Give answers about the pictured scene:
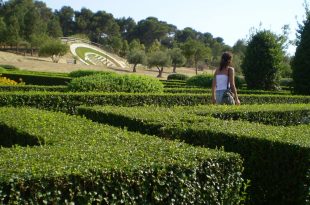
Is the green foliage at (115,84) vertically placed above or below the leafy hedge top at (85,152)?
above

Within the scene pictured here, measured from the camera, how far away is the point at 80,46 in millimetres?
82312

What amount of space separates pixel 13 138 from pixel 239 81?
18252 millimetres

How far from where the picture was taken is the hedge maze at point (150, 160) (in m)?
3.32

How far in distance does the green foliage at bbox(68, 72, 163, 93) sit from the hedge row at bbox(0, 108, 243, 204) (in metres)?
6.89

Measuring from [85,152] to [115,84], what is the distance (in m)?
8.27

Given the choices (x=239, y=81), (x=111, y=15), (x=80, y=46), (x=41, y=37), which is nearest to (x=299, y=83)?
(x=239, y=81)

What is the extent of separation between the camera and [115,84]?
40.3 ft

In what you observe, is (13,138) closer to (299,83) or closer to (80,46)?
(299,83)

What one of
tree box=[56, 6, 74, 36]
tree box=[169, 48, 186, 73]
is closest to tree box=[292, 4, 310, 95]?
tree box=[169, 48, 186, 73]

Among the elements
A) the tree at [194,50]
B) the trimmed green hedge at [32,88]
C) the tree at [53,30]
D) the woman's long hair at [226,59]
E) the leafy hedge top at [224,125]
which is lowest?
the trimmed green hedge at [32,88]

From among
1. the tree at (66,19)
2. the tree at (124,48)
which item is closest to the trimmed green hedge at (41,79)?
the tree at (124,48)

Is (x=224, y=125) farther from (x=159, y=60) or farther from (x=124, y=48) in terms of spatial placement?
(x=124, y=48)

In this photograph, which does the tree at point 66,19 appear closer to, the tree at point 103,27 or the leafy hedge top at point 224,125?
the tree at point 103,27

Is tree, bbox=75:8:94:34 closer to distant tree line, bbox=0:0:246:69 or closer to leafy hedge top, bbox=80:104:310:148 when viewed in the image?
distant tree line, bbox=0:0:246:69
